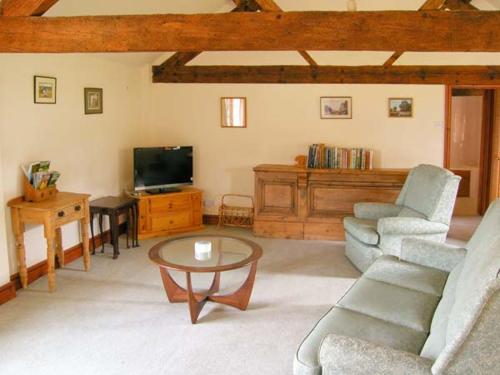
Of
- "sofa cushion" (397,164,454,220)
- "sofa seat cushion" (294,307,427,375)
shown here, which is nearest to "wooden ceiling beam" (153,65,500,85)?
"sofa cushion" (397,164,454,220)

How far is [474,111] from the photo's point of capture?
7.55 m

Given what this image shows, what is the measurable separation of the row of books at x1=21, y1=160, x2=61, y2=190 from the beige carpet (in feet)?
2.86

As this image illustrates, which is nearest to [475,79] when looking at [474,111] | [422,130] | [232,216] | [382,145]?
[422,130]

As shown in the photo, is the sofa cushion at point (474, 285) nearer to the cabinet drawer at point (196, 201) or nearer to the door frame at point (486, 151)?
the cabinet drawer at point (196, 201)

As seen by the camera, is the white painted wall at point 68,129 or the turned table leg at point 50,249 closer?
the turned table leg at point 50,249

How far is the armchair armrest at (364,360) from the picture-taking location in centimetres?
185

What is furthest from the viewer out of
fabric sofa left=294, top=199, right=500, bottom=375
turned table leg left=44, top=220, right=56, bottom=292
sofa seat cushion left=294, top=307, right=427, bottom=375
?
turned table leg left=44, top=220, right=56, bottom=292

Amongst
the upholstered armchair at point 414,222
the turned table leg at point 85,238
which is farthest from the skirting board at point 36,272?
the upholstered armchair at point 414,222

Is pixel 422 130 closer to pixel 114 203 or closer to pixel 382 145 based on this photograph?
pixel 382 145

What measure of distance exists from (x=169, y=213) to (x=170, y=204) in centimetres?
11

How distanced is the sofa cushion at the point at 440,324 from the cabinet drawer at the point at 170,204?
12.4ft

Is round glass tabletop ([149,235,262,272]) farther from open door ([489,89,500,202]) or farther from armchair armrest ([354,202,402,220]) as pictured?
open door ([489,89,500,202])

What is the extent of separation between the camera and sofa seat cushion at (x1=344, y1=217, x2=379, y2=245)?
4316 millimetres

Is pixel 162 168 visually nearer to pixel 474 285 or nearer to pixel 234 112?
pixel 234 112
